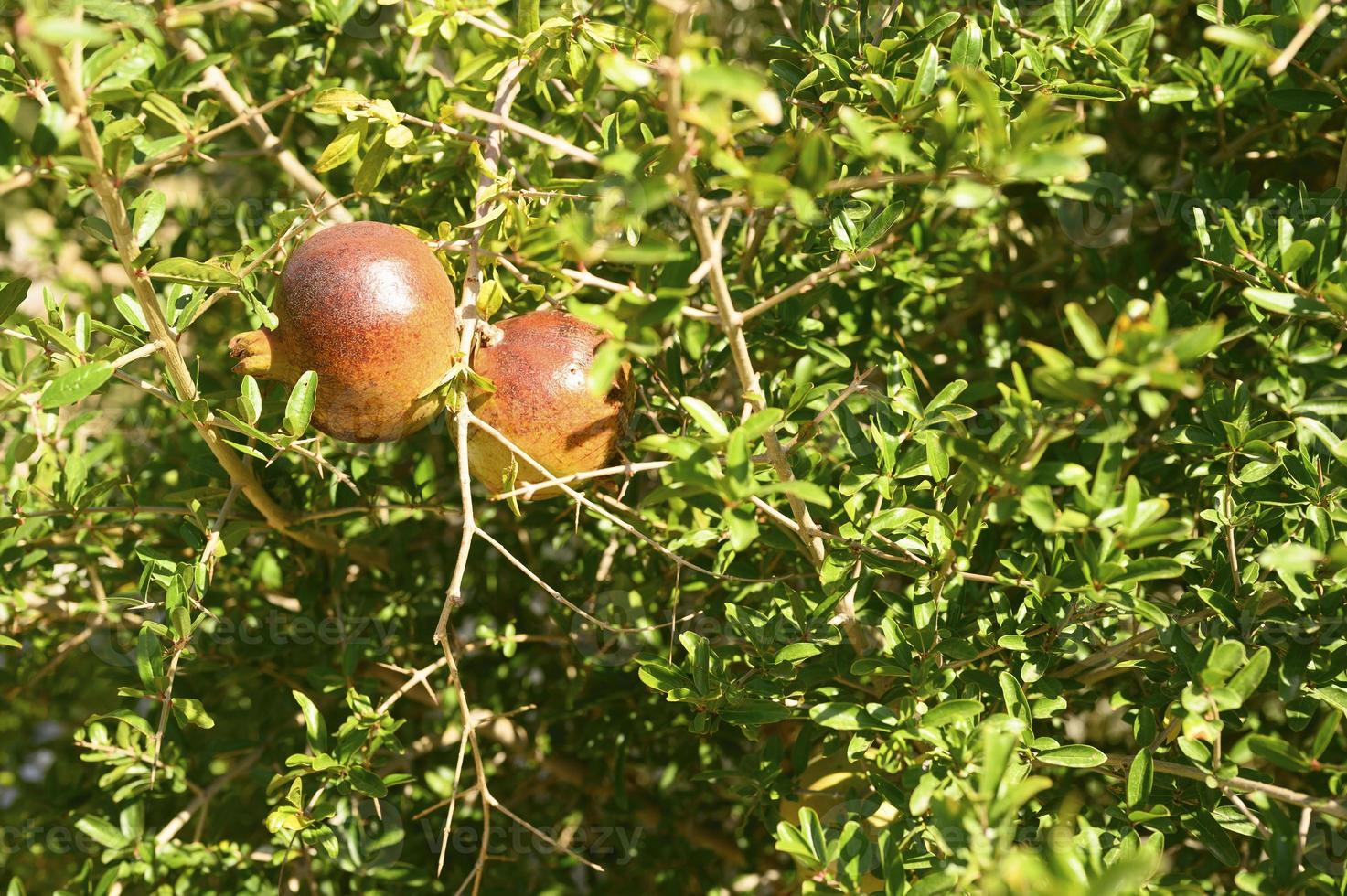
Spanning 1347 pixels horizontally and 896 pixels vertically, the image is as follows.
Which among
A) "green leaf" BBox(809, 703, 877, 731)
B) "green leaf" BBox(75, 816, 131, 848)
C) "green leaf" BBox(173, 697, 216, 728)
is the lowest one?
"green leaf" BBox(75, 816, 131, 848)

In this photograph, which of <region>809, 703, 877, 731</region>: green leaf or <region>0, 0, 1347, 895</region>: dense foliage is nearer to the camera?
<region>0, 0, 1347, 895</region>: dense foliage

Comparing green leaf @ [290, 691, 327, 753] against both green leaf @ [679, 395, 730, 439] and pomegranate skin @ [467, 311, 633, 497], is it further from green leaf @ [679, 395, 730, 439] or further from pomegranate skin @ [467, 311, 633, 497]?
green leaf @ [679, 395, 730, 439]

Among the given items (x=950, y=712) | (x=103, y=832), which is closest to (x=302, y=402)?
(x=950, y=712)

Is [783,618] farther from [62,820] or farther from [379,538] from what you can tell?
[62,820]

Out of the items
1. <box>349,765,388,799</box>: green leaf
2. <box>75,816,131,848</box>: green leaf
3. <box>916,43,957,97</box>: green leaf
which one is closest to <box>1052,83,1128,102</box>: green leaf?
<box>916,43,957,97</box>: green leaf

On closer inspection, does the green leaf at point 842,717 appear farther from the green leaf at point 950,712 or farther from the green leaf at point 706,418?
the green leaf at point 706,418

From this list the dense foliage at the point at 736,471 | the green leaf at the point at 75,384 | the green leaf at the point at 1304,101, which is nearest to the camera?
the dense foliage at the point at 736,471

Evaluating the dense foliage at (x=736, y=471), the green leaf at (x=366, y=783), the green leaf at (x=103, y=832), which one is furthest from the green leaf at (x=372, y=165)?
the green leaf at (x=103, y=832)

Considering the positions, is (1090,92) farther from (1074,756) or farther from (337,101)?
(337,101)
